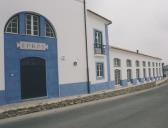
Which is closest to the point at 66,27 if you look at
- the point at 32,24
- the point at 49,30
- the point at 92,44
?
the point at 49,30

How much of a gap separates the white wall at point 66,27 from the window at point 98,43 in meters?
2.77

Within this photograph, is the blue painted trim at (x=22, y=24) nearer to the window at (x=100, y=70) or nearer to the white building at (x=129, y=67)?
the window at (x=100, y=70)

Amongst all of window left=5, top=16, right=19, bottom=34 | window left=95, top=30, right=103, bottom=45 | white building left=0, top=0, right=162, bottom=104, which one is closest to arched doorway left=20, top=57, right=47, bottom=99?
white building left=0, top=0, right=162, bottom=104

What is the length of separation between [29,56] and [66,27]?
4.54 m

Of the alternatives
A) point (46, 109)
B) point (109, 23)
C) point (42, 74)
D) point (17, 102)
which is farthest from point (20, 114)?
point (109, 23)

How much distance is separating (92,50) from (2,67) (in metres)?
9.96

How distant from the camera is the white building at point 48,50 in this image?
16.0 m

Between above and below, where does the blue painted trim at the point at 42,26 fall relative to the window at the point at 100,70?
above

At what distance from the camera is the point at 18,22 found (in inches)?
657

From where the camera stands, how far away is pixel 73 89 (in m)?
20.5

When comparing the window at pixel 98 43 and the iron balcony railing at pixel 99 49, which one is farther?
the window at pixel 98 43


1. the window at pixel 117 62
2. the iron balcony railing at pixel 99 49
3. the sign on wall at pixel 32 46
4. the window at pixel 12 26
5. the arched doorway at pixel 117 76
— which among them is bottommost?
the arched doorway at pixel 117 76

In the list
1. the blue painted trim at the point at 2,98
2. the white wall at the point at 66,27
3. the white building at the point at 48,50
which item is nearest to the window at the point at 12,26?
the white building at the point at 48,50

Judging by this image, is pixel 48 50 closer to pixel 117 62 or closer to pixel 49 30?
Result: pixel 49 30
